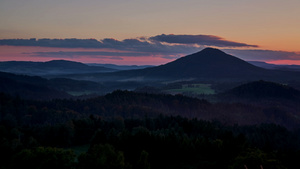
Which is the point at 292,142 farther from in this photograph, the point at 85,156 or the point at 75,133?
the point at 85,156

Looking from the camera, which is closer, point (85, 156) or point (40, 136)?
point (85, 156)

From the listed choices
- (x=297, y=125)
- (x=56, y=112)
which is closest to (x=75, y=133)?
(x=56, y=112)

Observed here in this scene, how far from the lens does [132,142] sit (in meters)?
56.1

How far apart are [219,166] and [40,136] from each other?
173 feet

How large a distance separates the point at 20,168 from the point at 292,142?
11467 cm

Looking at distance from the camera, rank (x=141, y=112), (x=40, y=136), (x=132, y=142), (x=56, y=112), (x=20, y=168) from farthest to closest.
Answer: (x=141, y=112), (x=56, y=112), (x=40, y=136), (x=132, y=142), (x=20, y=168)

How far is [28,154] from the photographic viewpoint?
40.2m

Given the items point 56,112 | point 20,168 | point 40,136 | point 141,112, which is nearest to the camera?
point 20,168

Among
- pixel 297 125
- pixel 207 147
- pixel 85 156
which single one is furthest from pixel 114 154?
pixel 297 125

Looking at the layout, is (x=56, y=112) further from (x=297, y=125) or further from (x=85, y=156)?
(x=297, y=125)

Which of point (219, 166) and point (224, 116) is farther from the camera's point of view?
point (224, 116)

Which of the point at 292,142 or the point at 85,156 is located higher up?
the point at 85,156

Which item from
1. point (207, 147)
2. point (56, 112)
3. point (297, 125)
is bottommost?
point (297, 125)

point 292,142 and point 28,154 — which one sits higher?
point 28,154
